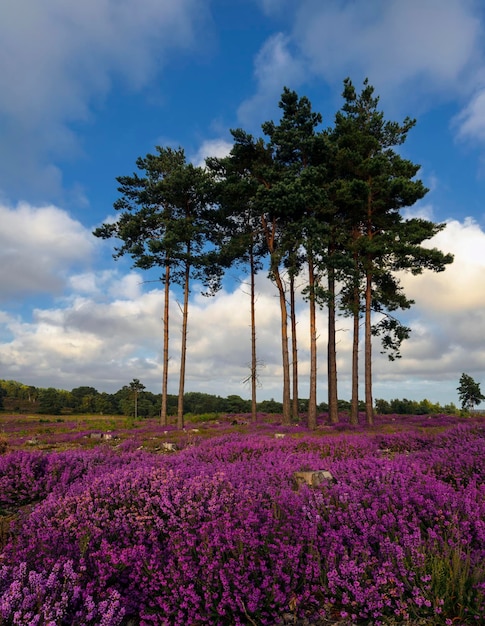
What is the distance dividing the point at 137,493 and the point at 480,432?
26.1ft

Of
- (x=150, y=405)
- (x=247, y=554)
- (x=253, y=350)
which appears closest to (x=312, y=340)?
(x=253, y=350)

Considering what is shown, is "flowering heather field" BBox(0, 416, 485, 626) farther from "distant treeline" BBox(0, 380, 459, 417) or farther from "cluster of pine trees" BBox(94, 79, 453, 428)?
"distant treeline" BBox(0, 380, 459, 417)

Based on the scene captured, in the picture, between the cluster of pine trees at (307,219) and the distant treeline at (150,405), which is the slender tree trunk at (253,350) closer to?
the cluster of pine trees at (307,219)

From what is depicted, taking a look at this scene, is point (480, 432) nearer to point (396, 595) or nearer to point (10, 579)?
point (396, 595)

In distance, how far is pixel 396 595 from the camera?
2902mm

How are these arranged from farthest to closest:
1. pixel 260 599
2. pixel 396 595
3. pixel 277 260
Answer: pixel 277 260
pixel 260 599
pixel 396 595

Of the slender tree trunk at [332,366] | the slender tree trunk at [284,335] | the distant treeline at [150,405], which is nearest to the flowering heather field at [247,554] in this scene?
the slender tree trunk at [284,335]

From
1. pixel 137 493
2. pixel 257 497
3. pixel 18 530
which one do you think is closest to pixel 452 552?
pixel 257 497

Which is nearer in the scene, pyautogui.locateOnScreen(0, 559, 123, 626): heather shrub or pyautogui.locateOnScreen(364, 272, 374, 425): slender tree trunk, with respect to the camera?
pyautogui.locateOnScreen(0, 559, 123, 626): heather shrub

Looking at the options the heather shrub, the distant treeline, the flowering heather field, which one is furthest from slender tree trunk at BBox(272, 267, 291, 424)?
the distant treeline


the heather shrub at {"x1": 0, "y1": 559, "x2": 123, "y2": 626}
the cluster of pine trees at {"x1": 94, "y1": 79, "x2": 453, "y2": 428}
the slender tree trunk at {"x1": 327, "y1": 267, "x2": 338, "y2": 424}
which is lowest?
the heather shrub at {"x1": 0, "y1": 559, "x2": 123, "y2": 626}

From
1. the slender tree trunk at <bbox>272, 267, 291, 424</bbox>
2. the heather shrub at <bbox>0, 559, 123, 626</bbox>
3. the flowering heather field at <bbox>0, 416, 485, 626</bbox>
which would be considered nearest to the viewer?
the heather shrub at <bbox>0, 559, 123, 626</bbox>

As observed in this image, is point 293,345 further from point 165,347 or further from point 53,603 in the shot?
point 53,603

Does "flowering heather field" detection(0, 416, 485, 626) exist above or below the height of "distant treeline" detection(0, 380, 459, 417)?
above
